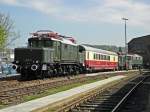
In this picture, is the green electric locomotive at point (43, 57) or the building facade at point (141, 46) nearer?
the green electric locomotive at point (43, 57)

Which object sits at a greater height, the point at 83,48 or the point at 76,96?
the point at 83,48

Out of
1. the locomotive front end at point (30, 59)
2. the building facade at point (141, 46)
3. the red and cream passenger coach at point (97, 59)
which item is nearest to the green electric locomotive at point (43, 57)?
the locomotive front end at point (30, 59)

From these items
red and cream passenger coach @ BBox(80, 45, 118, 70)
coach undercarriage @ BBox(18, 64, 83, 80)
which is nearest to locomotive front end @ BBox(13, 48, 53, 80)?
coach undercarriage @ BBox(18, 64, 83, 80)

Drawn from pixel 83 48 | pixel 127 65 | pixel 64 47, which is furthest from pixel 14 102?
pixel 127 65

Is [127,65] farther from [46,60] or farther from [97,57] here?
[46,60]

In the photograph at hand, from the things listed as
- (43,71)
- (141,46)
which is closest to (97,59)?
(43,71)

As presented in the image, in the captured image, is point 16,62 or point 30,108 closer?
point 30,108

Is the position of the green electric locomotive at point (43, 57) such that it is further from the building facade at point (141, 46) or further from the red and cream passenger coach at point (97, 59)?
the building facade at point (141, 46)

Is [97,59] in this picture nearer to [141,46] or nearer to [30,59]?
[30,59]

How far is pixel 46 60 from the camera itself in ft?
111

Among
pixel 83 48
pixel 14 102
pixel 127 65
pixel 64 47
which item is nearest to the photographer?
pixel 14 102

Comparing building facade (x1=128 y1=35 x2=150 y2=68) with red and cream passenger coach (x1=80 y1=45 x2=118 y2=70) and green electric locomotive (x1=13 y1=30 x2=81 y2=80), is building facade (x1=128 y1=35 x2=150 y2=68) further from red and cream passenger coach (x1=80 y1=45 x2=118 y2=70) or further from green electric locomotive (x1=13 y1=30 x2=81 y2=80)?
green electric locomotive (x1=13 y1=30 x2=81 y2=80)

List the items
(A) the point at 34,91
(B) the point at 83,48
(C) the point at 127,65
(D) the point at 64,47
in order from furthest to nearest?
(C) the point at 127,65 < (B) the point at 83,48 < (D) the point at 64,47 < (A) the point at 34,91

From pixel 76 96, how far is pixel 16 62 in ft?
43.5
